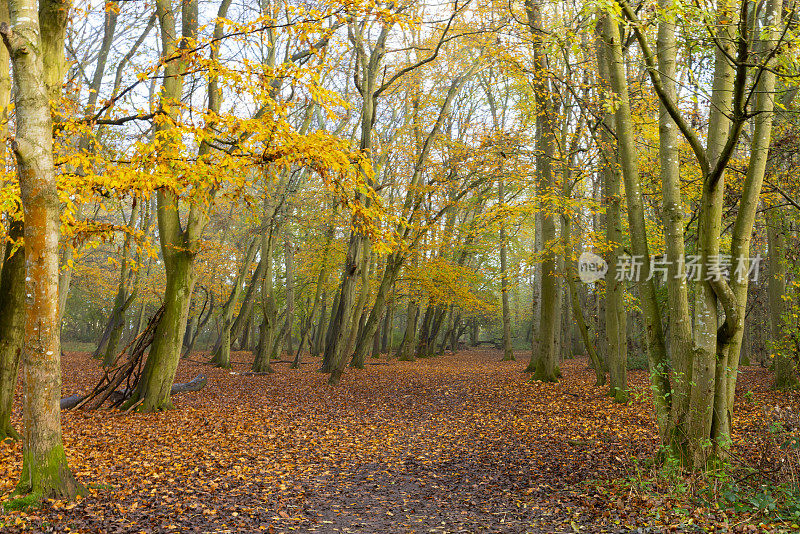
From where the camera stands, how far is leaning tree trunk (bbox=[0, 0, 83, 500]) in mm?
4461

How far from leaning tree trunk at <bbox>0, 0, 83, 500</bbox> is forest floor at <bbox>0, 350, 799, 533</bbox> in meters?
0.45

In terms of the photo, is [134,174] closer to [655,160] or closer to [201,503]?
Result: [201,503]

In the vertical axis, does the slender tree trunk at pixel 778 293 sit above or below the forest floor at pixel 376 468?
above

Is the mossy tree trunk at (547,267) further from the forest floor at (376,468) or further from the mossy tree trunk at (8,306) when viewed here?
the mossy tree trunk at (8,306)

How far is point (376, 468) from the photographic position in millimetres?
6809

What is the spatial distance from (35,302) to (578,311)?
38.5 feet

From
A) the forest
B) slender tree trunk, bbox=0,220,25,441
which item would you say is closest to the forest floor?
the forest

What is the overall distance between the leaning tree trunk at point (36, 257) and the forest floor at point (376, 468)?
45 centimetres

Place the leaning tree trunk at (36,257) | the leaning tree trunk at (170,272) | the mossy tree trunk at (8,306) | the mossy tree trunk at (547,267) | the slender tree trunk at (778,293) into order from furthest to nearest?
the mossy tree trunk at (547,267), the slender tree trunk at (778,293), the leaning tree trunk at (170,272), the mossy tree trunk at (8,306), the leaning tree trunk at (36,257)

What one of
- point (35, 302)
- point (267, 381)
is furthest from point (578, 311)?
point (35, 302)

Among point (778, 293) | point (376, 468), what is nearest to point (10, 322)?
point (376, 468)

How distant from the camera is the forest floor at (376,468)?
15.2 ft

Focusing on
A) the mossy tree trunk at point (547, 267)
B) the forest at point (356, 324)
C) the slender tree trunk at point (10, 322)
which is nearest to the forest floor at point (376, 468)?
the forest at point (356, 324)

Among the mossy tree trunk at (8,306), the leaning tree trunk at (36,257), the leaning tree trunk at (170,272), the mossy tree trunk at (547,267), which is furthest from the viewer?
the mossy tree trunk at (547,267)
